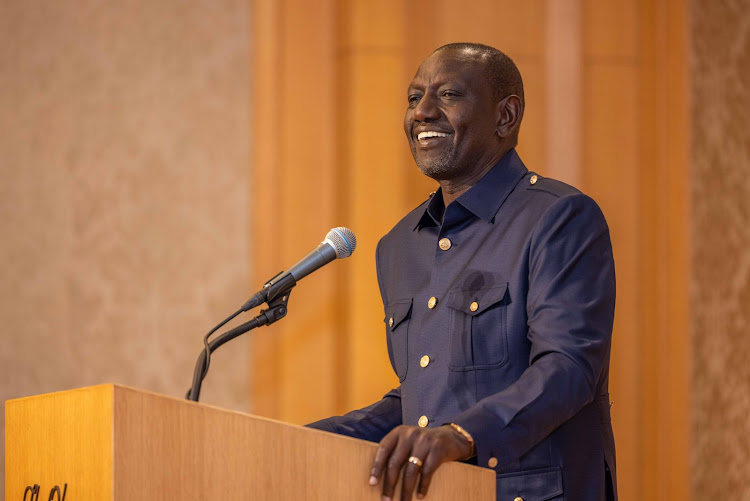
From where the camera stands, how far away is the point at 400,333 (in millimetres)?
2066

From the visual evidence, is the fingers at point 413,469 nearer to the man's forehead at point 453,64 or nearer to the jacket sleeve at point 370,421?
the jacket sleeve at point 370,421

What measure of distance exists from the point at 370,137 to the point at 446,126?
1.41 metres

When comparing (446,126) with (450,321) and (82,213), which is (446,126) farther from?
(82,213)

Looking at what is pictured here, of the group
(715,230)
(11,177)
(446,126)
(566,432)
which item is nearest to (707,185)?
(715,230)

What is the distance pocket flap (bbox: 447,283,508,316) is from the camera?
6.04ft

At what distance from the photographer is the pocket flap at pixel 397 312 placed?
6.75 feet

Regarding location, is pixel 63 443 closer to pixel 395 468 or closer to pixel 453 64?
pixel 395 468

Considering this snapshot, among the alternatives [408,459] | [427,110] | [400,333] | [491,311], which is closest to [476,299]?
[491,311]

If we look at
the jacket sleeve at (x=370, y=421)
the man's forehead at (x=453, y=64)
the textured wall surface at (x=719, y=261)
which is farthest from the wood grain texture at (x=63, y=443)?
the textured wall surface at (x=719, y=261)

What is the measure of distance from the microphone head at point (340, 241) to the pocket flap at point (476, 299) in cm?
24

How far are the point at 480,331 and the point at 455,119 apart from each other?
1.68ft

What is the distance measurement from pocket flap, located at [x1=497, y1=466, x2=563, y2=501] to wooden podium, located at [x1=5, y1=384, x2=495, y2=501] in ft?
1.11

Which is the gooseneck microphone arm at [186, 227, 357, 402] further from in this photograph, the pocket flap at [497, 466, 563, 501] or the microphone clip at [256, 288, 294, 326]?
the pocket flap at [497, 466, 563, 501]

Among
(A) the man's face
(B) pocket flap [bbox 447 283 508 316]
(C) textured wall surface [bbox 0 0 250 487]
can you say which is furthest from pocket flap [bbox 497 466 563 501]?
(C) textured wall surface [bbox 0 0 250 487]
